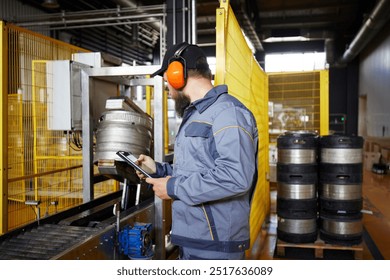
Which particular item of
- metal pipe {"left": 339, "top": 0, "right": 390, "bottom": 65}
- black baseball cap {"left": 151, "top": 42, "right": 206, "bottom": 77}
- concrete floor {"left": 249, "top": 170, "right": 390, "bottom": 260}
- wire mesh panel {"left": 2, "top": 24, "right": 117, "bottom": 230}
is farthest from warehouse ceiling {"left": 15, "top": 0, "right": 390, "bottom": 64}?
black baseball cap {"left": 151, "top": 42, "right": 206, "bottom": 77}

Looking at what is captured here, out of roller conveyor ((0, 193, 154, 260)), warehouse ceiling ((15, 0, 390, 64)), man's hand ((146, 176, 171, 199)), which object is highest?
warehouse ceiling ((15, 0, 390, 64))

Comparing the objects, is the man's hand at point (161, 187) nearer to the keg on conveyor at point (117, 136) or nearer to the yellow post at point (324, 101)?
the keg on conveyor at point (117, 136)

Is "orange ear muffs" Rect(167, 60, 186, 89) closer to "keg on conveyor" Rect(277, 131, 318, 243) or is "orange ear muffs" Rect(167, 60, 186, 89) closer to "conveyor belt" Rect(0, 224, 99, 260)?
"conveyor belt" Rect(0, 224, 99, 260)

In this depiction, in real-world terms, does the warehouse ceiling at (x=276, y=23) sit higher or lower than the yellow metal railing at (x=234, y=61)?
higher

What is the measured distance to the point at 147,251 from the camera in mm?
2166

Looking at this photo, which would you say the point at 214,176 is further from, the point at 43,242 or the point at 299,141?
the point at 299,141

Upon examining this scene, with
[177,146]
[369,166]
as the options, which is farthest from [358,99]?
[177,146]

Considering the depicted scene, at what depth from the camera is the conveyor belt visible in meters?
1.63

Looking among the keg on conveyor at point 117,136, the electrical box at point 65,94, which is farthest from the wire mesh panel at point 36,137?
the keg on conveyor at point 117,136

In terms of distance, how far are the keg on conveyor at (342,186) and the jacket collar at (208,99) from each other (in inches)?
93.1

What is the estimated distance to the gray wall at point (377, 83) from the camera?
34.0 ft

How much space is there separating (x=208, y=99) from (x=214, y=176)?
38 centimetres

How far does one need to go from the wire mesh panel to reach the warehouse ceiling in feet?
15.3

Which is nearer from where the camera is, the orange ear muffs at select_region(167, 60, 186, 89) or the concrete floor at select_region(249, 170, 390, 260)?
the orange ear muffs at select_region(167, 60, 186, 89)
